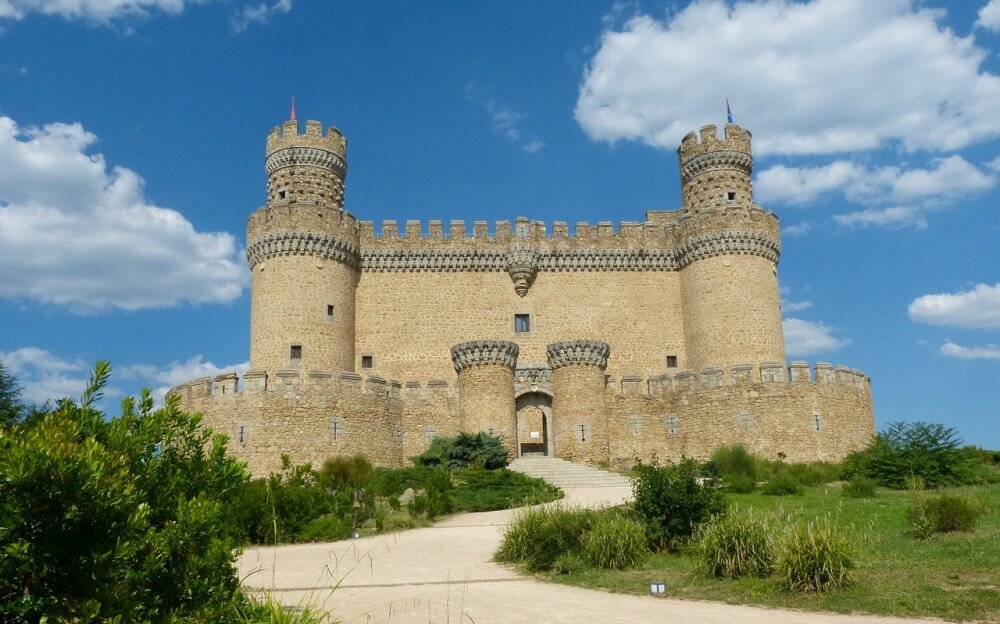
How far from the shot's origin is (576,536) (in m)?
11.9

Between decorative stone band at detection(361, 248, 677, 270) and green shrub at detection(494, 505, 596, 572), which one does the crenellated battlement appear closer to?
decorative stone band at detection(361, 248, 677, 270)

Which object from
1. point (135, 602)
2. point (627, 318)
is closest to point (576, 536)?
point (135, 602)

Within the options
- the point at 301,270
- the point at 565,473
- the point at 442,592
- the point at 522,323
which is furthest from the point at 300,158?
the point at 442,592

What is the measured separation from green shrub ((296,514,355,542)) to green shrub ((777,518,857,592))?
8.37 m

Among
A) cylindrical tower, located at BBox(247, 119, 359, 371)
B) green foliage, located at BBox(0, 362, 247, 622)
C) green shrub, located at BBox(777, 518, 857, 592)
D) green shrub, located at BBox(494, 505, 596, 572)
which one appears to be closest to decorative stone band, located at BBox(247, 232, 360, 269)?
cylindrical tower, located at BBox(247, 119, 359, 371)

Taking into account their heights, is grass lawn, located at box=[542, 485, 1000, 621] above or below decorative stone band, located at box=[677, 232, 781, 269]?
below

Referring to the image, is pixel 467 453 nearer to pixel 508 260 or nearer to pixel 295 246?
pixel 295 246

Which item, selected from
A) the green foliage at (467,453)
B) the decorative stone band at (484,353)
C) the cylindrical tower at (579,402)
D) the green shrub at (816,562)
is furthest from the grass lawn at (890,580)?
the decorative stone band at (484,353)

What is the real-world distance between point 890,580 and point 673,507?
135 inches

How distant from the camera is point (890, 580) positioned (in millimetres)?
9266

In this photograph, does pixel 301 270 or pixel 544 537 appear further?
pixel 301 270

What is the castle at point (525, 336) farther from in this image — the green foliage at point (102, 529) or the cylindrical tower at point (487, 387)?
the green foliage at point (102, 529)

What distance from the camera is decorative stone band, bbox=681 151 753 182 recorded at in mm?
32344

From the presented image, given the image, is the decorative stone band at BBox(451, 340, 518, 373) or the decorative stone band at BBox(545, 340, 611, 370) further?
the decorative stone band at BBox(545, 340, 611, 370)
